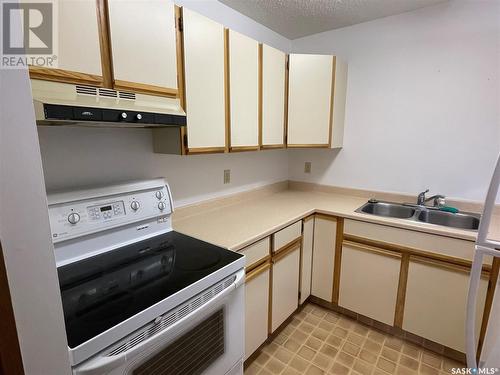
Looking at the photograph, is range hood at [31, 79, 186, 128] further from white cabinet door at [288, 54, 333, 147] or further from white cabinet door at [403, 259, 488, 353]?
white cabinet door at [403, 259, 488, 353]

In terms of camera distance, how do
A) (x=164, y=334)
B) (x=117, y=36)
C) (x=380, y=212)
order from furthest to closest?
(x=380, y=212), (x=117, y=36), (x=164, y=334)

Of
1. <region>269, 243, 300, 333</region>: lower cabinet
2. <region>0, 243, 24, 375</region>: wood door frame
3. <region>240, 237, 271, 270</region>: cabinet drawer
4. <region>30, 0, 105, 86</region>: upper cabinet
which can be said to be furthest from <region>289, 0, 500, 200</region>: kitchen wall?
<region>0, 243, 24, 375</region>: wood door frame

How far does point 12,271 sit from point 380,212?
2.36m

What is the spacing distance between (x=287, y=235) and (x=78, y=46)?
1504 mm

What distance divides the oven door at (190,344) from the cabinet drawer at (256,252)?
262 mm

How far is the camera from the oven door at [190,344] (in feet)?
2.49

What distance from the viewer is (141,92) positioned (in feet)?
3.85

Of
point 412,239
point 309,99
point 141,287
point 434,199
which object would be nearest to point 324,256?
point 412,239

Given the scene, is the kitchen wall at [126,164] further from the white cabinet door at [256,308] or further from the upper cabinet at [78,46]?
the white cabinet door at [256,308]

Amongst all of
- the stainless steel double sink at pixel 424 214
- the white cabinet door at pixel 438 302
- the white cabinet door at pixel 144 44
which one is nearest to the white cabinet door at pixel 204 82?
the white cabinet door at pixel 144 44

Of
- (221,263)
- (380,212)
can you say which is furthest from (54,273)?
(380,212)

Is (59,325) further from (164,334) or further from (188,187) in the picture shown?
(188,187)

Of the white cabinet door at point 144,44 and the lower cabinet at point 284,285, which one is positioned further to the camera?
the lower cabinet at point 284,285

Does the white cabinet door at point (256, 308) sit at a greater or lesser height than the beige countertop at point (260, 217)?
lesser
